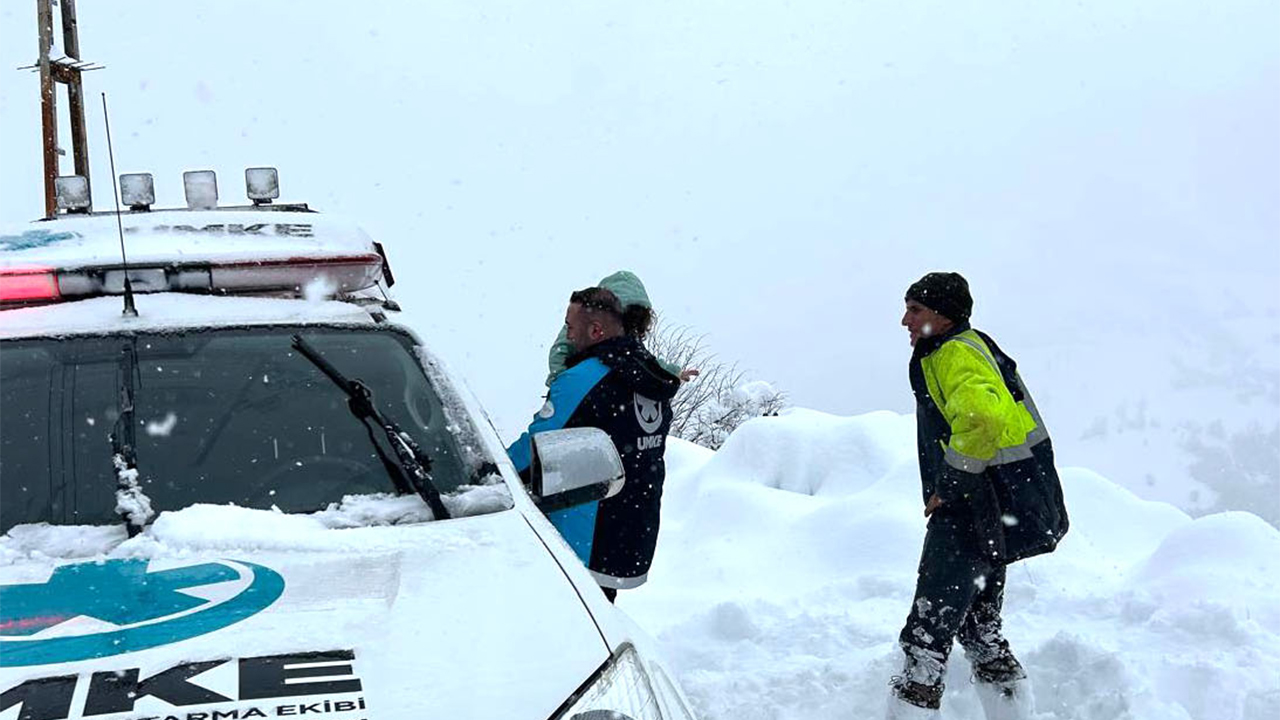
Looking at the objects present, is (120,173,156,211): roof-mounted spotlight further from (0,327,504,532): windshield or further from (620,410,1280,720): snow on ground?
(620,410,1280,720): snow on ground

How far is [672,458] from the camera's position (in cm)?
808

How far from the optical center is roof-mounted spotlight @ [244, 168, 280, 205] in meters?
3.96

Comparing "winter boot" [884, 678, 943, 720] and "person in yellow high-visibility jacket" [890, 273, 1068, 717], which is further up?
"person in yellow high-visibility jacket" [890, 273, 1068, 717]

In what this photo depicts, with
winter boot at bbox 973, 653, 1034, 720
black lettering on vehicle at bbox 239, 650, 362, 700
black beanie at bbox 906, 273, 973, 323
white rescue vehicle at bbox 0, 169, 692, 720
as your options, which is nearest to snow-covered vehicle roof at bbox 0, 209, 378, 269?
white rescue vehicle at bbox 0, 169, 692, 720

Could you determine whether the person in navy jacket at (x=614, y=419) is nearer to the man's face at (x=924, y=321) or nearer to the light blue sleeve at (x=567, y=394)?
the light blue sleeve at (x=567, y=394)

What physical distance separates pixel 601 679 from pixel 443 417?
3.62 feet

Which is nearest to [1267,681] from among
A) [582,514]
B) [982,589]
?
[982,589]

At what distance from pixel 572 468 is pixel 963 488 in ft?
5.75

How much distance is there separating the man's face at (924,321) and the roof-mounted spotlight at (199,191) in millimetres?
2590

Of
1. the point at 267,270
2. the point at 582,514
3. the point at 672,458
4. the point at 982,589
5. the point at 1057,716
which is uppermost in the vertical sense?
the point at 267,270

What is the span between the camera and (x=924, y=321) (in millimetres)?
3666

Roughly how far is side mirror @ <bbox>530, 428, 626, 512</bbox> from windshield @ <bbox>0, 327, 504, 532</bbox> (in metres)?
0.16

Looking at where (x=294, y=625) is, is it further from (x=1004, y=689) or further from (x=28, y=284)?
(x=1004, y=689)

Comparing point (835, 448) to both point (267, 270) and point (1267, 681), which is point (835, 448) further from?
point (267, 270)
